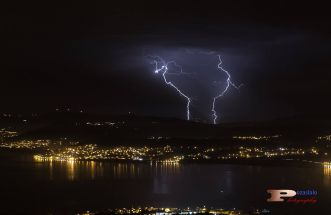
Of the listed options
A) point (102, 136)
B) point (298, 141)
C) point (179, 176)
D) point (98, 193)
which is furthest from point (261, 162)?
point (102, 136)

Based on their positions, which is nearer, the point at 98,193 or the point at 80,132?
the point at 98,193

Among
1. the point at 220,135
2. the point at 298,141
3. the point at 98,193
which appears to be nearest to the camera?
the point at 98,193

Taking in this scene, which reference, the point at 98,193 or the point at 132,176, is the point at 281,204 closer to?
the point at 98,193

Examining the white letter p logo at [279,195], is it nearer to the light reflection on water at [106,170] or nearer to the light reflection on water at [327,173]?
the light reflection on water at [327,173]
